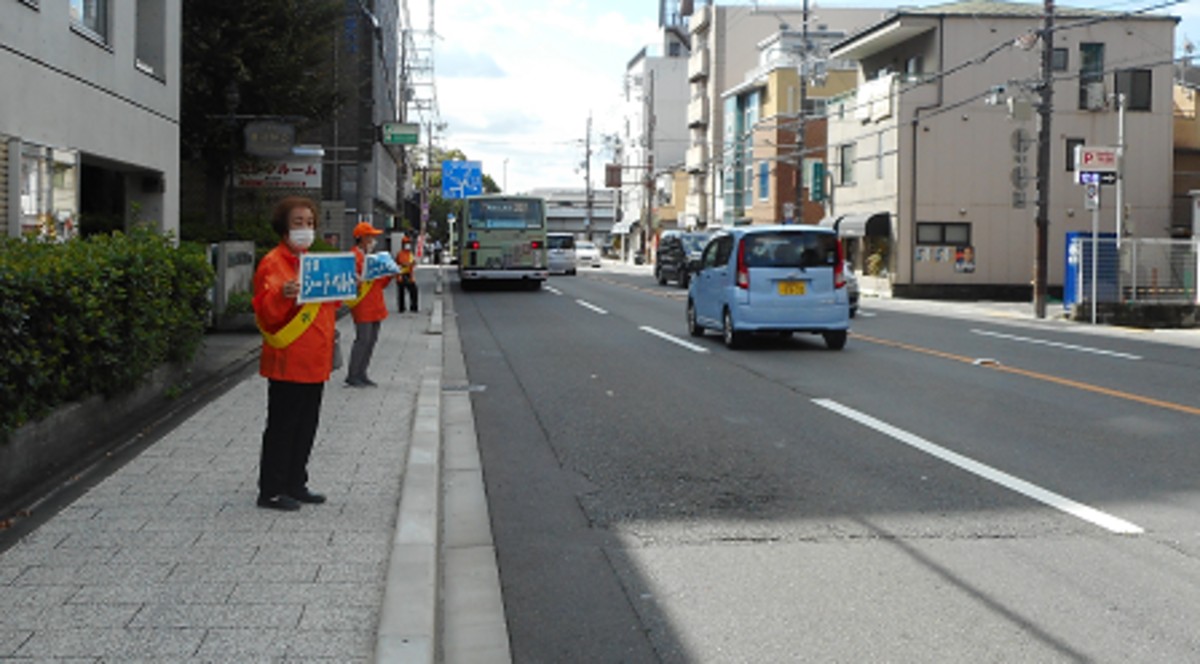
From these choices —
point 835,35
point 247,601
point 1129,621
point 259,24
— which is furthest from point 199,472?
point 835,35

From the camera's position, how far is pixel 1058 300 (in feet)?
139

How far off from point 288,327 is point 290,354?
16 centimetres

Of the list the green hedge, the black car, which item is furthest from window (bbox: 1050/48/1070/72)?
the green hedge

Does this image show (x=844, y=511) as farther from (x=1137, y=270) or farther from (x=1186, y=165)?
(x=1186, y=165)

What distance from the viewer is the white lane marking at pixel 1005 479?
273 inches

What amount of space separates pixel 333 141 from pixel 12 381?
44.0 meters

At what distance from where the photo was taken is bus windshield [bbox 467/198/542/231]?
3812 cm

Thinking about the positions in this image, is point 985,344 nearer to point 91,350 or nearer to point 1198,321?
point 1198,321

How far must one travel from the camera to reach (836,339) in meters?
17.9

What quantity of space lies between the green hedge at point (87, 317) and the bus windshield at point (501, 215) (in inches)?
1046

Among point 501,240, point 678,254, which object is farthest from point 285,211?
point 678,254

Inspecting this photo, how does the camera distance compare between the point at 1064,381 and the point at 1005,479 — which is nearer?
the point at 1005,479

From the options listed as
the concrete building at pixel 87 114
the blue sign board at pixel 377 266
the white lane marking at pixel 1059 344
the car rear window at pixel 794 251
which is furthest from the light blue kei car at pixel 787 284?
the blue sign board at pixel 377 266

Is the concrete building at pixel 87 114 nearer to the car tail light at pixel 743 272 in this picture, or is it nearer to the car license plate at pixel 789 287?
the car tail light at pixel 743 272
